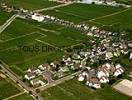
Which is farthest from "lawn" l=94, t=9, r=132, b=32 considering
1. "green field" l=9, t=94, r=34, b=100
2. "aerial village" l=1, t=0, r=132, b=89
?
"green field" l=9, t=94, r=34, b=100

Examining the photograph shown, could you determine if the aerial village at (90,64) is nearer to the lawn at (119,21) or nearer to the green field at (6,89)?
the green field at (6,89)

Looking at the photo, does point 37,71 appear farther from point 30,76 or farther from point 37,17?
point 37,17

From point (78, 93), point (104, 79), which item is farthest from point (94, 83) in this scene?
point (78, 93)

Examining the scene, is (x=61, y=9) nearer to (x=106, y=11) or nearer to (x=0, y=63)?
(x=106, y=11)

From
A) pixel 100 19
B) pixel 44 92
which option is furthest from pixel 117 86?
pixel 100 19

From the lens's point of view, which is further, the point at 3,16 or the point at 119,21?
the point at 3,16

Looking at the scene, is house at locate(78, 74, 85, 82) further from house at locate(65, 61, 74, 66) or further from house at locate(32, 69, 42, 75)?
house at locate(32, 69, 42, 75)
